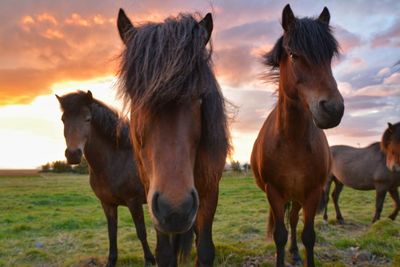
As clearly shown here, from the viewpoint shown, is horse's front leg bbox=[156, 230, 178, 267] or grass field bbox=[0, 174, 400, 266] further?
grass field bbox=[0, 174, 400, 266]

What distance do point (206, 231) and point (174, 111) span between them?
1.16 metres

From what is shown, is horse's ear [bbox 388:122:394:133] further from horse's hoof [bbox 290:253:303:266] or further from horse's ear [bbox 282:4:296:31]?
horse's ear [bbox 282:4:296:31]

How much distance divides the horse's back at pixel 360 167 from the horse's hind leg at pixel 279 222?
7218 millimetres

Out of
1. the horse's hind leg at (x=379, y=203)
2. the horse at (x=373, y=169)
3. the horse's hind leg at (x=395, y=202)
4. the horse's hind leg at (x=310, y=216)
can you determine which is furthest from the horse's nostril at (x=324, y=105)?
the horse's hind leg at (x=395, y=202)

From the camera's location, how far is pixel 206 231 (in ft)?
9.98

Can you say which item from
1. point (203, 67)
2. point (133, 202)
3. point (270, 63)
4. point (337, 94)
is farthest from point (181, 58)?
point (133, 202)

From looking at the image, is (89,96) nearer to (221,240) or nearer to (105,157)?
(105,157)

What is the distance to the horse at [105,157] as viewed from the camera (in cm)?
562

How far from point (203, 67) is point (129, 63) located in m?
0.52

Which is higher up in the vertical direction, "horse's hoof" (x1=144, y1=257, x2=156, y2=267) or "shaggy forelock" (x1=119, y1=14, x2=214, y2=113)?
"shaggy forelock" (x1=119, y1=14, x2=214, y2=113)

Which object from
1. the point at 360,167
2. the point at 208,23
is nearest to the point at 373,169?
the point at 360,167

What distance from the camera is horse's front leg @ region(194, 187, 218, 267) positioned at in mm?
3025

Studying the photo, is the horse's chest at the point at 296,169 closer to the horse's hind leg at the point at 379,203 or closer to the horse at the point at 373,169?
the horse at the point at 373,169

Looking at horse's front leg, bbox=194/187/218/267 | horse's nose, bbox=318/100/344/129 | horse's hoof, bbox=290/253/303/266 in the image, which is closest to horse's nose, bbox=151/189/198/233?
horse's front leg, bbox=194/187/218/267
